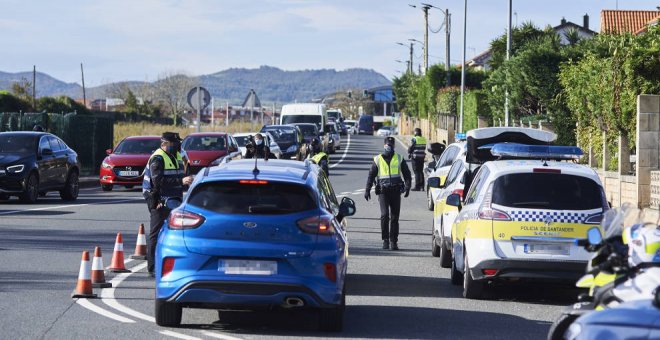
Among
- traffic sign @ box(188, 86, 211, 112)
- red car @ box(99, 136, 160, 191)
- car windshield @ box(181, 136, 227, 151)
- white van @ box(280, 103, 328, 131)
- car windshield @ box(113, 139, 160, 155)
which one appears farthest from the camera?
white van @ box(280, 103, 328, 131)

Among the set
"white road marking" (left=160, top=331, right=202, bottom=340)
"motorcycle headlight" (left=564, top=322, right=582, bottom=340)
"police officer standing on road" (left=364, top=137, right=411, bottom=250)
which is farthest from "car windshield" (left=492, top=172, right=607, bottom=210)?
"motorcycle headlight" (left=564, top=322, right=582, bottom=340)

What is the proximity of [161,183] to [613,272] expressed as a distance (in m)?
8.30

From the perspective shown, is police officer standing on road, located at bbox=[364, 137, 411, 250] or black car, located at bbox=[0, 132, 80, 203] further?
black car, located at bbox=[0, 132, 80, 203]

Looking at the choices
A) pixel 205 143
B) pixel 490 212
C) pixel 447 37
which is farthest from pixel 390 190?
pixel 447 37

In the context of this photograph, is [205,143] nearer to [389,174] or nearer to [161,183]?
[389,174]

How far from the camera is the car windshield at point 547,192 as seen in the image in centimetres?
1319

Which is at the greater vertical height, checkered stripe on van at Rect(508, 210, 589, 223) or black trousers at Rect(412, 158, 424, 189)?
checkered stripe on van at Rect(508, 210, 589, 223)

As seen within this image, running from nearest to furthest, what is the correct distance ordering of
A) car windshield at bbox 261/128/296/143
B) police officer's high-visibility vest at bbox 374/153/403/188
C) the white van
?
police officer's high-visibility vest at bbox 374/153/403/188
car windshield at bbox 261/128/296/143
the white van

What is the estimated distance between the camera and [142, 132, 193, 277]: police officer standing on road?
49.4 feet

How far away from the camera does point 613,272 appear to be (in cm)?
786

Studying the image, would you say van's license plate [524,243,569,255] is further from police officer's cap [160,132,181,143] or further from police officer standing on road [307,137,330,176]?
police officer standing on road [307,137,330,176]

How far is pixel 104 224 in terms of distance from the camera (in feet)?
73.8

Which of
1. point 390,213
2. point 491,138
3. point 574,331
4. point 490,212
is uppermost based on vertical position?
point 491,138

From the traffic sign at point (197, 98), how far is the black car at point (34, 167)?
12.5m
